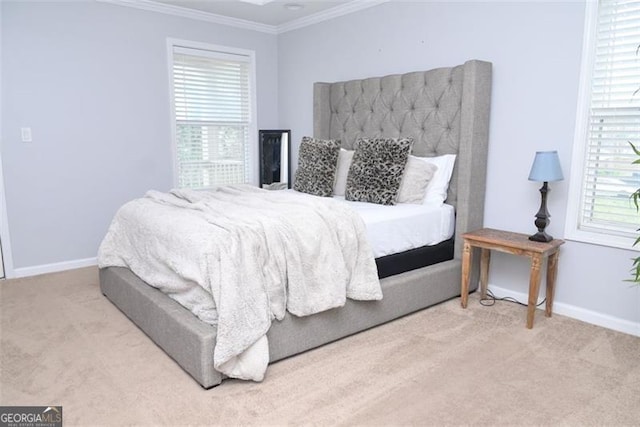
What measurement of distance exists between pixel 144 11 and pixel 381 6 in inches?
84.3

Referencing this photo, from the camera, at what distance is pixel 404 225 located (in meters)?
3.03

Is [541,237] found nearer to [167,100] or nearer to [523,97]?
[523,97]

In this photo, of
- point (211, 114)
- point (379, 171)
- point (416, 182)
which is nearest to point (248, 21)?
point (211, 114)

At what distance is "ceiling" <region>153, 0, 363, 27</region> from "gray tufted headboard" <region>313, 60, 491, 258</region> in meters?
0.75

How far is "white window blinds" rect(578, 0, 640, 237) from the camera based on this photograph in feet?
8.82

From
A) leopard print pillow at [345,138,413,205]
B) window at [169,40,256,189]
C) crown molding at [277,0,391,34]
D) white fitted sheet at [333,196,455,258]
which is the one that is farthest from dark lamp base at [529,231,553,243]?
window at [169,40,256,189]

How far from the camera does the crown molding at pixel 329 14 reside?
13.4 feet

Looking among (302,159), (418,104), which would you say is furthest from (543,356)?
(302,159)

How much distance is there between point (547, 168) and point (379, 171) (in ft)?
3.67

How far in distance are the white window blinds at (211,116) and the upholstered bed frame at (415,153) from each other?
1018 millimetres

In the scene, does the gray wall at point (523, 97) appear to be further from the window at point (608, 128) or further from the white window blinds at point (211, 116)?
the white window blinds at point (211, 116)

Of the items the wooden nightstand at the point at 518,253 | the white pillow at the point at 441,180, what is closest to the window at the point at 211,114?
the white pillow at the point at 441,180

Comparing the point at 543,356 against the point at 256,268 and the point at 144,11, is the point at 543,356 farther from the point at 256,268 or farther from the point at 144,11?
the point at 144,11

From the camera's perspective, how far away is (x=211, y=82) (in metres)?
4.72
